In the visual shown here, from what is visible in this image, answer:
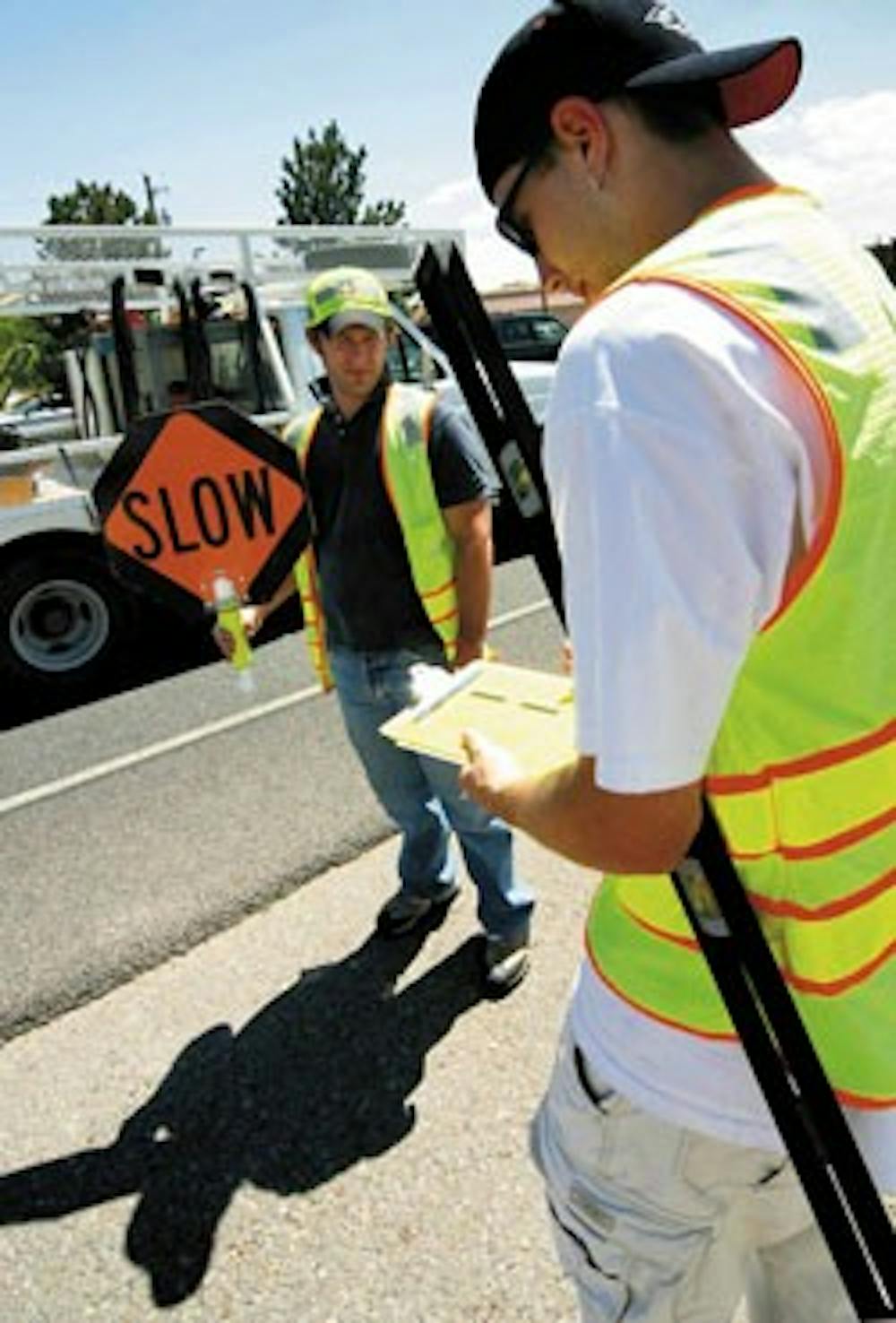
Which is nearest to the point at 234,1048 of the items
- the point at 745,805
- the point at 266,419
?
the point at 745,805

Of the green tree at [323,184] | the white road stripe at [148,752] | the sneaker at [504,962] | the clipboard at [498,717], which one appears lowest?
the sneaker at [504,962]

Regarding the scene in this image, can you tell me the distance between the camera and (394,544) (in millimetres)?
3020

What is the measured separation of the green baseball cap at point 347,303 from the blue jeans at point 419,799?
932 mm

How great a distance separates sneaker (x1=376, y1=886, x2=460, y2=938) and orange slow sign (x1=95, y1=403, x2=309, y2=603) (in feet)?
3.83

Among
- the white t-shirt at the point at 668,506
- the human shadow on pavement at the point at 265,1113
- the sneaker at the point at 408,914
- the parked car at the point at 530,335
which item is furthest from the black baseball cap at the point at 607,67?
the parked car at the point at 530,335

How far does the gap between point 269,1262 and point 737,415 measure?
215cm

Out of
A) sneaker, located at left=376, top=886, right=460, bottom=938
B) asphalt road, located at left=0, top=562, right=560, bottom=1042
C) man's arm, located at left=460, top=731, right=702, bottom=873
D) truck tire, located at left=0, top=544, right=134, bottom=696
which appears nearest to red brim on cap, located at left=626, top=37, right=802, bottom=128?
man's arm, located at left=460, top=731, right=702, bottom=873

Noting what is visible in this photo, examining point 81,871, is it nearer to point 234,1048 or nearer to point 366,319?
point 234,1048

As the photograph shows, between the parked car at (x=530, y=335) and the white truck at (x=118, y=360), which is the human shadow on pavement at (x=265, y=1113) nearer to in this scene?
the white truck at (x=118, y=360)

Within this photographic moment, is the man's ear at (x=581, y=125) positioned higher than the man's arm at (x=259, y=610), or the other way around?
the man's ear at (x=581, y=125)

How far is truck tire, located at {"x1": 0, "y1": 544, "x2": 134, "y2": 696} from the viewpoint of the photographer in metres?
6.75

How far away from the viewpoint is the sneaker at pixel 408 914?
3.41 meters

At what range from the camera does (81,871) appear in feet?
13.5

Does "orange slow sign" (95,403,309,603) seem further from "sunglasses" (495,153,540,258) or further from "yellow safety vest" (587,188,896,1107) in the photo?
"yellow safety vest" (587,188,896,1107)
